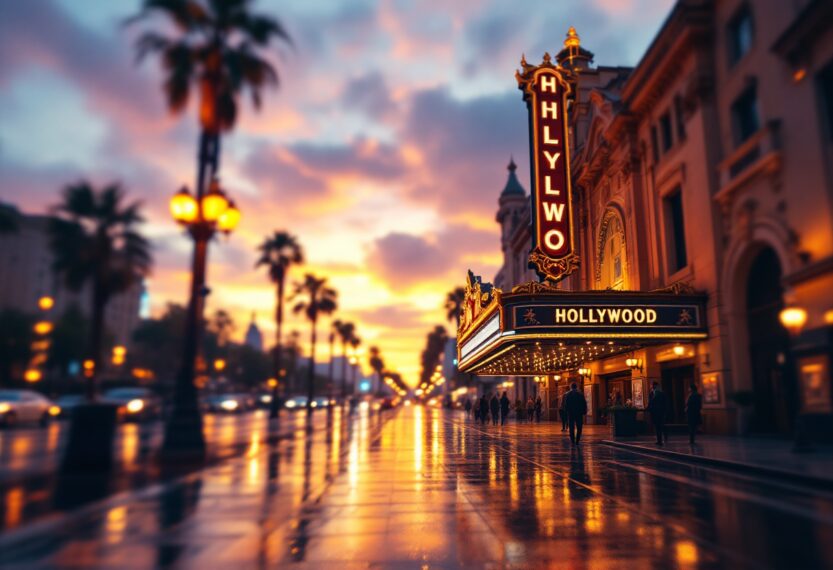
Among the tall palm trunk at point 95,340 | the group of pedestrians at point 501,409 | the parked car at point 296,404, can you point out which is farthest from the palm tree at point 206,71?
the parked car at point 296,404

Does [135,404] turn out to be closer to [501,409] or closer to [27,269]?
[501,409]

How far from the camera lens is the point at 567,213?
1140 inches

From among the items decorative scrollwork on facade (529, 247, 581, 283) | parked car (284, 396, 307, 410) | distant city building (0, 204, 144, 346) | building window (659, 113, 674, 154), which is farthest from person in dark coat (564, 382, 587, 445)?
distant city building (0, 204, 144, 346)

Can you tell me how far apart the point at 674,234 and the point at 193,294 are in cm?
1992

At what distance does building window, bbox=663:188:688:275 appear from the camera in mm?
27078

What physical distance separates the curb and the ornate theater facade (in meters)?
3.62

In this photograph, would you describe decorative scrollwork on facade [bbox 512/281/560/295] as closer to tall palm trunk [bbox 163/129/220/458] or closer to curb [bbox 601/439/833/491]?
curb [bbox 601/439/833/491]

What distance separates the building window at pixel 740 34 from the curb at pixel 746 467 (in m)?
13.5

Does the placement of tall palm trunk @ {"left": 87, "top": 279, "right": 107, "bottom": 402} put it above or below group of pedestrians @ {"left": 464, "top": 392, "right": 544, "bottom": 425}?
above

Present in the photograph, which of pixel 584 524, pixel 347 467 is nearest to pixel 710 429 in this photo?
pixel 347 467

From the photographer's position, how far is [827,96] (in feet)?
55.9

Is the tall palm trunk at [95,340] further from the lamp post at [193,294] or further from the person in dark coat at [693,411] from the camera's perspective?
the person in dark coat at [693,411]

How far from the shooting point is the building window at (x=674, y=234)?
27.1m

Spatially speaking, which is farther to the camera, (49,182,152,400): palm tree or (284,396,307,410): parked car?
(284,396,307,410): parked car
